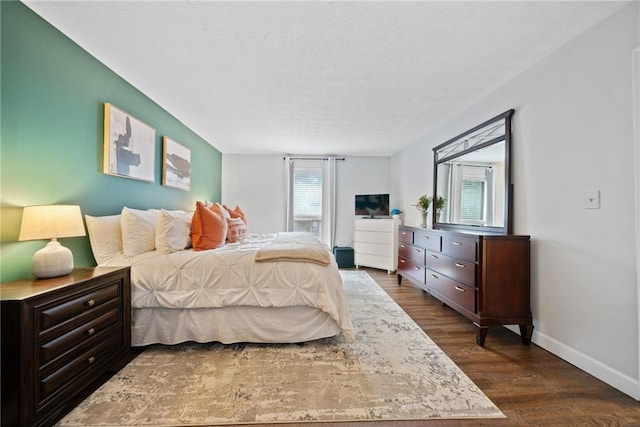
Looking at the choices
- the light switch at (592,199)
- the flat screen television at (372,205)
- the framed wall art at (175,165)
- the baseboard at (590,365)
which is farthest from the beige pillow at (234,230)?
the light switch at (592,199)

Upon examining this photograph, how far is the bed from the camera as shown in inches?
80.0

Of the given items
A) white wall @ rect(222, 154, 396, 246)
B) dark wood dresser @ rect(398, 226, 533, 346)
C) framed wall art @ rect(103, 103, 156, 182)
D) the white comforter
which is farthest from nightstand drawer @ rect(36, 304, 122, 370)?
white wall @ rect(222, 154, 396, 246)

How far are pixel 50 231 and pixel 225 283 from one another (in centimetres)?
108

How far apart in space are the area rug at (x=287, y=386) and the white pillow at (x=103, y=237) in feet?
2.68

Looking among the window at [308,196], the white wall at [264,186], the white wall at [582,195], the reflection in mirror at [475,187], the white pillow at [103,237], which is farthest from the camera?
the window at [308,196]

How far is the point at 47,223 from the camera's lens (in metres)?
1.51

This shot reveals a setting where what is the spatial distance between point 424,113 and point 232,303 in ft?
10.1

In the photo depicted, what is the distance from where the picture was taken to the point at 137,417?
1.39 metres

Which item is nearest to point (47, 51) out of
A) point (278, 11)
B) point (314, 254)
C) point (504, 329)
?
point (278, 11)

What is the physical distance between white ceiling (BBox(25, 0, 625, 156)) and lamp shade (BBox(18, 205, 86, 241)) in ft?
4.13

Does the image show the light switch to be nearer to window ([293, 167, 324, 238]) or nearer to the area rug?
the area rug

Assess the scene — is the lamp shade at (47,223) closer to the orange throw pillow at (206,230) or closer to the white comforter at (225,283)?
the white comforter at (225,283)

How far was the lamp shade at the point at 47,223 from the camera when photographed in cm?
148

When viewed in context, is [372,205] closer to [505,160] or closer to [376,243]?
[376,243]
